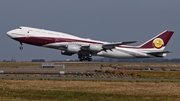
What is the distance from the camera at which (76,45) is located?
209 feet

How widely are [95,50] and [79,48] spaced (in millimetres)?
→ 2642

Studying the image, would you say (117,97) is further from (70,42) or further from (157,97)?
(70,42)

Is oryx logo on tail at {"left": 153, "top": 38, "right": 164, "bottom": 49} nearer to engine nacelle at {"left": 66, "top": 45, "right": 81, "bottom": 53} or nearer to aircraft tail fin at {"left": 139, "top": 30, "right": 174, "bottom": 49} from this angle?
aircraft tail fin at {"left": 139, "top": 30, "right": 174, "bottom": 49}

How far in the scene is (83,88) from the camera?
103 ft

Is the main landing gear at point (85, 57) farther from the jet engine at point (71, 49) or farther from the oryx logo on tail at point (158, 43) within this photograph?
the oryx logo on tail at point (158, 43)

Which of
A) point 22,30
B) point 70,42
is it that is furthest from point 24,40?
point 70,42

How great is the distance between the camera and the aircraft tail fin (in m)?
75.2

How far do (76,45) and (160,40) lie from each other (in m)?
19.9

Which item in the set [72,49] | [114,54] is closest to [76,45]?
[72,49]

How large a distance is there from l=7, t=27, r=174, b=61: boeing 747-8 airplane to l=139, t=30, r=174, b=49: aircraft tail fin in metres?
2.20

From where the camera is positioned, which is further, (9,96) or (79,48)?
(79,48)

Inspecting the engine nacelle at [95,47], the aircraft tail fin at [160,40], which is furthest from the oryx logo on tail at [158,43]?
the engine nacelle at [95,47]

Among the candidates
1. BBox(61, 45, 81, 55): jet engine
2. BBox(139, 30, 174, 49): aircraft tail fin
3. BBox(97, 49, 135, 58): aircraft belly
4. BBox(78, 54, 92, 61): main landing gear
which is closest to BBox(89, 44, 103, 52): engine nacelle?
BBox(61, 45, 81, 55): jet engine

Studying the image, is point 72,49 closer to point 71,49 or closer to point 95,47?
point 71,49
